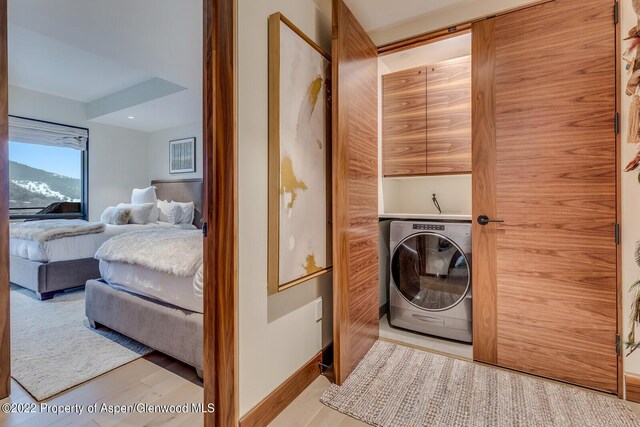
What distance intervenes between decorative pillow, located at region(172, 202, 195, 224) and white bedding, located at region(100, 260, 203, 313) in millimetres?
2460

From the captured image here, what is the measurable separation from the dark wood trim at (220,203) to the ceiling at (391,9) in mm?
1206

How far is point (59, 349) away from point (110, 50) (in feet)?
8.81

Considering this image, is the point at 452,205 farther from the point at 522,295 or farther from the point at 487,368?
the point at 487,368

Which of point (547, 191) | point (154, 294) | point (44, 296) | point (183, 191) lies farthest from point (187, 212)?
point (547, 191)

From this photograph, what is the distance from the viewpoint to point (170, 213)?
4793 mm

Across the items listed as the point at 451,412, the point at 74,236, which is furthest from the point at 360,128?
the point at 74,236

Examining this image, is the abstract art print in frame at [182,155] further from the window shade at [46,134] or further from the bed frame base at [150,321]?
the bed frame base at [150,321]

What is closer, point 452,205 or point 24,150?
point 452,205

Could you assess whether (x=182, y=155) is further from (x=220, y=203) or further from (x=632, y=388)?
(x=632, y=388)

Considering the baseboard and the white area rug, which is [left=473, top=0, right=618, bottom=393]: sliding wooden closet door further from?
the white area rug

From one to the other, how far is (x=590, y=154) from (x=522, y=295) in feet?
2.97

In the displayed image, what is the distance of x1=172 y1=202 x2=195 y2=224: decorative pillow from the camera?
4.79m

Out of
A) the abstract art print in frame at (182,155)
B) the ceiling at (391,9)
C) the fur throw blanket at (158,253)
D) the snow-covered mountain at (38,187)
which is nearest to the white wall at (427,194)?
the ceiling at (391,9)

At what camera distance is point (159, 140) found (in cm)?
566
